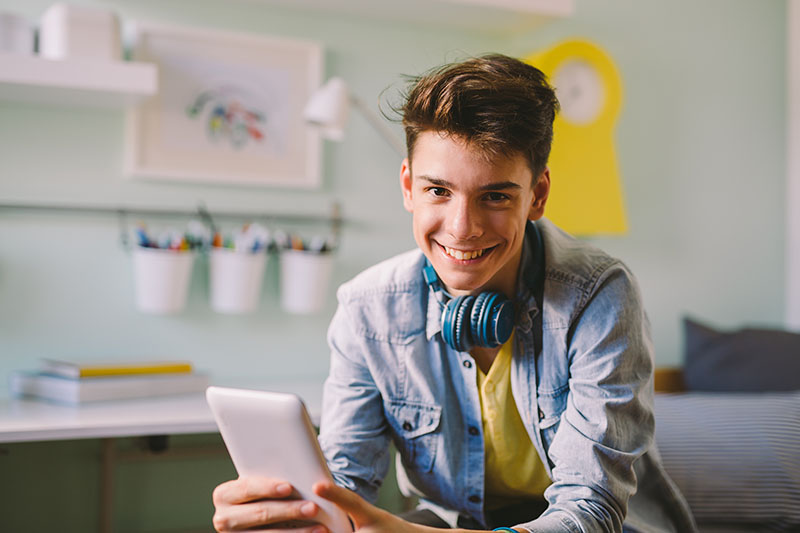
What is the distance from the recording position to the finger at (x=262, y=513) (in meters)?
1.05

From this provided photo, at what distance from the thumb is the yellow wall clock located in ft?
4.90

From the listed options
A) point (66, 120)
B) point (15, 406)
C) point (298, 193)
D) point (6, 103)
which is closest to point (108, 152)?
point (66, 120)

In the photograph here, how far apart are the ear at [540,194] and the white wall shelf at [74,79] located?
98cm

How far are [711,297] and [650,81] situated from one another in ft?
2.39

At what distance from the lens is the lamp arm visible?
6.91ft

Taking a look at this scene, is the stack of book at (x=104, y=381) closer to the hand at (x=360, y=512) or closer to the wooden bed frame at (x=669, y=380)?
the hand at (x=360, y=512)

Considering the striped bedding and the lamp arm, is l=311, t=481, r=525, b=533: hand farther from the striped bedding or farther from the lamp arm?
the lamp arm

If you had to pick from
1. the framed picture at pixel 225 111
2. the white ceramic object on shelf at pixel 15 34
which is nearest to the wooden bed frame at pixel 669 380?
the framed picture at pixel 225 111

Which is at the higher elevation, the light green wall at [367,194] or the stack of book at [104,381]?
the light green wall at [367,194]

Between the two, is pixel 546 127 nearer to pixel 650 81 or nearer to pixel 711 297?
pixel 650 81

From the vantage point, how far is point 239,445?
107 cm

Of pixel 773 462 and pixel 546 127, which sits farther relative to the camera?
pixel 773 462

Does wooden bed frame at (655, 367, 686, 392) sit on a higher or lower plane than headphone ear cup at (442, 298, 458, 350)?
lower

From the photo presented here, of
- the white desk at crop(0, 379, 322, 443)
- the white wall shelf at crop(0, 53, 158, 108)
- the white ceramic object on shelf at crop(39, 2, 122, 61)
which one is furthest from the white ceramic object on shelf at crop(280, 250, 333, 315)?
the white ceramic object on shelf at crop(39, 2, 122, 61)
